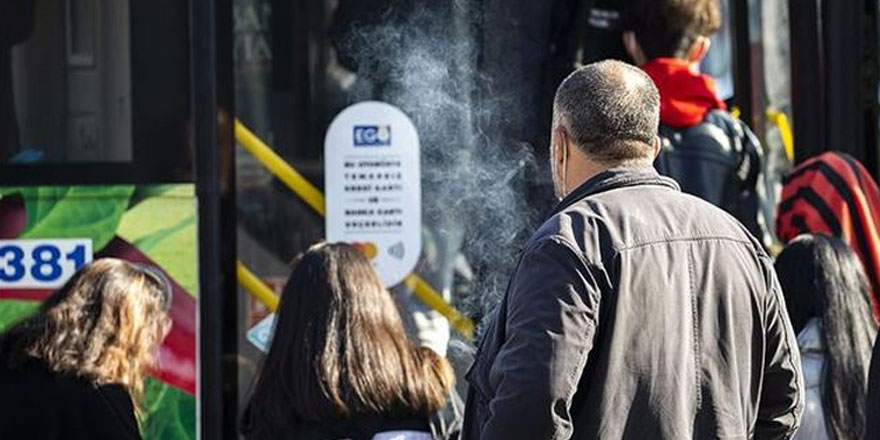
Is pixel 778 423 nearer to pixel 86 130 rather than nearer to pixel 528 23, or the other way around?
pixel 528 23

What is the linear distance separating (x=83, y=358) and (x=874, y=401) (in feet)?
5.49

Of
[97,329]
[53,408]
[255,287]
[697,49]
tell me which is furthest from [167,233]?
[697,49]

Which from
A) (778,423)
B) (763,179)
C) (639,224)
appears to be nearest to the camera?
(639,224)

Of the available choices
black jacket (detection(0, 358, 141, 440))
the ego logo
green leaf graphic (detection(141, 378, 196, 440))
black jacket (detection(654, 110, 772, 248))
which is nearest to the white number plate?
green leaf graphic (detection(141, 378, 196, 440))

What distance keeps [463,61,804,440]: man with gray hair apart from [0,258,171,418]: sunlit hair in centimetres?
107

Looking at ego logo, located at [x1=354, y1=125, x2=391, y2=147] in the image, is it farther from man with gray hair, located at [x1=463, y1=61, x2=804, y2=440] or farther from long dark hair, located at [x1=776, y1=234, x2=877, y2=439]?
man with gray hair, located at [x1=463, y1=61, x2=804, y2=440]

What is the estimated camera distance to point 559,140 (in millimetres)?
3145

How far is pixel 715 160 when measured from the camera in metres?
4.82

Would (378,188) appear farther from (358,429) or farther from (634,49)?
(358,429)

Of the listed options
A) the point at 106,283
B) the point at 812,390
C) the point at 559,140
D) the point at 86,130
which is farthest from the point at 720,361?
the point at 86,130

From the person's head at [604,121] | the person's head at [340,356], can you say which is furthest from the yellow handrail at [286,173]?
the person's head at [604,121]

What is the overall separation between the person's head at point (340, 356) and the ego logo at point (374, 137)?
709mm

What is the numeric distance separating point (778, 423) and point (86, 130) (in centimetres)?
214

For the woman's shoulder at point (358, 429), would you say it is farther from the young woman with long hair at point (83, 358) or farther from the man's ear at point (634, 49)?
the man's ear at point (634, 49)
